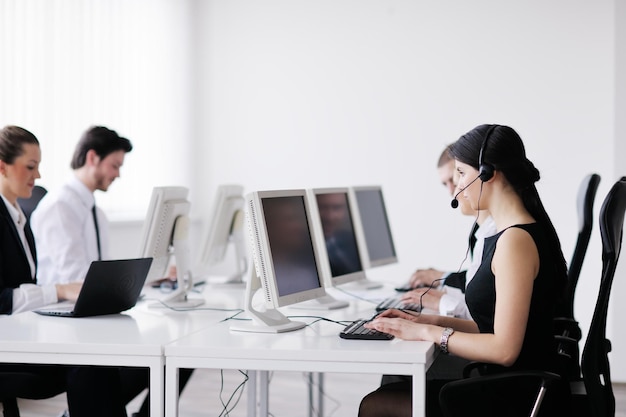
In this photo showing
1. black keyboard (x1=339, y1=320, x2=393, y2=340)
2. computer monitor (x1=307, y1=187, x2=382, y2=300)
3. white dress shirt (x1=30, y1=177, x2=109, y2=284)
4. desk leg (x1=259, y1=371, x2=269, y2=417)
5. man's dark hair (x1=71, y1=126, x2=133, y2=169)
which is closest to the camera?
black keyboard (x1=339, y1=320, x2=393, y2=340)

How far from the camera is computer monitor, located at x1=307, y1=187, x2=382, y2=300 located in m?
3.29

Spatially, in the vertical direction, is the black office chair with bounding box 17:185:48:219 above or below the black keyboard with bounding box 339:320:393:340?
above

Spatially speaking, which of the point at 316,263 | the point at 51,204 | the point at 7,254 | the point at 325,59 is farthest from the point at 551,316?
the point at 325,59

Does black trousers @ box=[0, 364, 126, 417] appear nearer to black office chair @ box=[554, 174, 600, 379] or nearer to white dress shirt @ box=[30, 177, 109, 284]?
white dress shirt @ box=[30, 177, 109, 284]

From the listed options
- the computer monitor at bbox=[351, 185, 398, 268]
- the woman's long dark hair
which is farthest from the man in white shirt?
the woman's long dark hair

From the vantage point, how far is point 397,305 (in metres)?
3.26

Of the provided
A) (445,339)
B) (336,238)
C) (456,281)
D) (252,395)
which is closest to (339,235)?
(336,238)

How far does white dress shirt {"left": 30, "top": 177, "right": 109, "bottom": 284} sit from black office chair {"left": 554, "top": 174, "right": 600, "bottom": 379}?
80.0 inches

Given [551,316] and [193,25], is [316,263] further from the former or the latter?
[193,25]

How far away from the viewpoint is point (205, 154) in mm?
6348

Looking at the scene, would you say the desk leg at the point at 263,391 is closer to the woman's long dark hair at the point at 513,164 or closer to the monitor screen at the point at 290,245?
the monitor screen at the point at 290,245

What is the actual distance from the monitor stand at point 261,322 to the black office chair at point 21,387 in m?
0.65

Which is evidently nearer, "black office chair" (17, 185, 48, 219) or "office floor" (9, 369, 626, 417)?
"black office chair" (17, 185, 48, 219)

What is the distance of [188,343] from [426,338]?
26.6 inches
